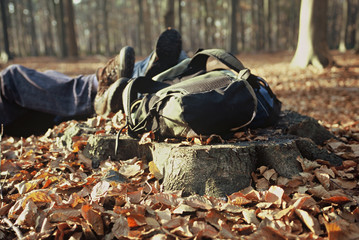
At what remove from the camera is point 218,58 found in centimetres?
229

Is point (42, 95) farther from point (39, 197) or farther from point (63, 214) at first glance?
point (63, 214)

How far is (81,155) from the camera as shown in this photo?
234 centimetres

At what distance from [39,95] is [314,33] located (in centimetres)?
733

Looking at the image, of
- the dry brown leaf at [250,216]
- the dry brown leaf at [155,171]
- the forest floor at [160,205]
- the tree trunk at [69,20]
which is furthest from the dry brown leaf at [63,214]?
the tree trunk at [69,20]

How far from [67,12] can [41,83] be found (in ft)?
40.0

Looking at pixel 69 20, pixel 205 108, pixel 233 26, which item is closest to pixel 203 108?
pixel 205 108

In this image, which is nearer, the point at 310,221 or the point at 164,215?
the point at 310,221

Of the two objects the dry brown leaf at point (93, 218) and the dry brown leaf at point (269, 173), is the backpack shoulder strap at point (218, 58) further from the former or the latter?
the dry brown leaf at point (93, 218)

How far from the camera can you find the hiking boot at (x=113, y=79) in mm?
2775

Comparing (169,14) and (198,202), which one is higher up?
(169,14)

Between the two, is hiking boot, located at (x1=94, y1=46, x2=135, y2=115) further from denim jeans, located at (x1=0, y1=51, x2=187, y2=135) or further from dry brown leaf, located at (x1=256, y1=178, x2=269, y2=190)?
dry brown leaf, located at (x1=256, y1=178, x2=269, y2=190)

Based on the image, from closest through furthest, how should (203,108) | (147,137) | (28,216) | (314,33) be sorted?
(28,216)
(203,108)
(147,137)
(314,33)

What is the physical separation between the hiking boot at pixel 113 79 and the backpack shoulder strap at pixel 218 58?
26.1 inches

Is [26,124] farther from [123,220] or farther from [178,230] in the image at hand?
[178,230]
